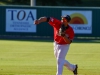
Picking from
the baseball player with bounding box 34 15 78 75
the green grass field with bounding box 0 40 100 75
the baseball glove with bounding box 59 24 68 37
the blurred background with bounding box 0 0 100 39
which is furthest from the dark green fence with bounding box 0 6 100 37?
the baseball glove with bounding box 59 24 68 37

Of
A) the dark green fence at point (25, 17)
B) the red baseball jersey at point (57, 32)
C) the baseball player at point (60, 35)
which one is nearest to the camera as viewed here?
the baseball player at point (60, 35)

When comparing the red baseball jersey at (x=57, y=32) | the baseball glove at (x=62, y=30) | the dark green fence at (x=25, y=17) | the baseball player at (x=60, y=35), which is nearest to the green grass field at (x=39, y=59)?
the baseball player at (x=60, y=35)

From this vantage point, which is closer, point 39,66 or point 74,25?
point 39,66

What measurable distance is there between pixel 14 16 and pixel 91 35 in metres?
5.84

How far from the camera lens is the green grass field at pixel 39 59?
15.3 metres

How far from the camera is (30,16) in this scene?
3180 cm

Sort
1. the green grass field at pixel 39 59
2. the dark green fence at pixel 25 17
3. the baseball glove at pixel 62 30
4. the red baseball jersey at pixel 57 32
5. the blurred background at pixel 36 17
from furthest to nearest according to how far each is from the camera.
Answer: the dark green fence at pixel 25 17 < the blurred background at pixel 36 17 < the green grass field at pixel 39 59 < the red baseball jersey at pixel 57 32 < the baseball glove at pixel 62 30

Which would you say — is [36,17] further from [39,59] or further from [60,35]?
[60,35]

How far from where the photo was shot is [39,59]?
62.8ft

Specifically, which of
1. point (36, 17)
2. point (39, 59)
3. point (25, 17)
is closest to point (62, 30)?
point (39, 59)

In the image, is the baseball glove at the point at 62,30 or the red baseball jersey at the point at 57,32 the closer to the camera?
the baseball glove at the point at 62,30

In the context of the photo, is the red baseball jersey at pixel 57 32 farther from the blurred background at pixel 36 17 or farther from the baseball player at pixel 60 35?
the blurred background at pixel 36 17

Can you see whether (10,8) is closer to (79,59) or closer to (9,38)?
(9,38)

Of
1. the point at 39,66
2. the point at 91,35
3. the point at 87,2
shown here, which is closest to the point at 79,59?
the point at 39,66
